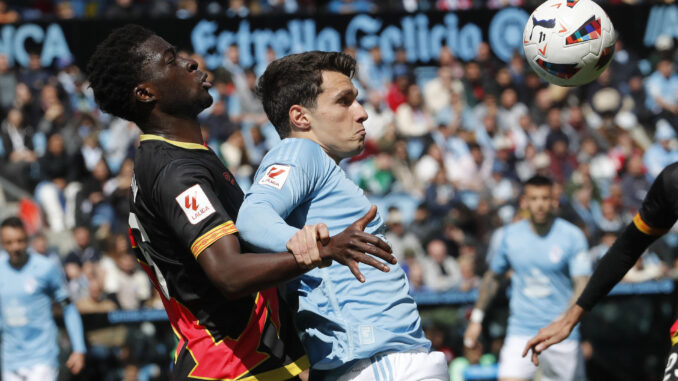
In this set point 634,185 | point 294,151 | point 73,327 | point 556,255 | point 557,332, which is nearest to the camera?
point 294,151

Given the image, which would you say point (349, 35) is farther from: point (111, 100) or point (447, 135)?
point (111, 100)

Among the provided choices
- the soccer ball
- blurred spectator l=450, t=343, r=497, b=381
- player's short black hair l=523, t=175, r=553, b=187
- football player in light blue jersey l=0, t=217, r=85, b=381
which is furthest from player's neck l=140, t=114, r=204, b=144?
blurred spectator l=450, t=343, r=497, b=381

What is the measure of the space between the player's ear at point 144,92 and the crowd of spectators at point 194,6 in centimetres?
1251

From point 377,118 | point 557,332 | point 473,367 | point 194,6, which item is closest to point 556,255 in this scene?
point 473,367

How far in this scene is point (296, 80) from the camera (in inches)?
158

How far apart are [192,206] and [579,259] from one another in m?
6.01

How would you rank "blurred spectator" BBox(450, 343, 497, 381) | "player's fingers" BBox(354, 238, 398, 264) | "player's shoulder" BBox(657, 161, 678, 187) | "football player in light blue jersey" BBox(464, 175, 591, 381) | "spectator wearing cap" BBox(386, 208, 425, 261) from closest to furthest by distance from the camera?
"player's fingers" BBox(354, 238, 398, 264), "player's shoulder" BBox(657, 161, 678, 187), "football player in light blue jersey" BBox(464, 175, 591, 381), "blurred spectator" BBox(450, 343, 497, 381), "spectator wearing cap" BBox(386, 208, 425, 261)

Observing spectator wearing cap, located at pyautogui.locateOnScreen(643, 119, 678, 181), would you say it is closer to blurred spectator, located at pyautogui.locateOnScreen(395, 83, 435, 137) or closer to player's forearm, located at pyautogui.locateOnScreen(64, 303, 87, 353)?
blurred spectator, located at pyautogui.locateOnScreen(395, 83, 435, 137)

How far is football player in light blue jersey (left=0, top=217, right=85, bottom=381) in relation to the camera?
917 cm

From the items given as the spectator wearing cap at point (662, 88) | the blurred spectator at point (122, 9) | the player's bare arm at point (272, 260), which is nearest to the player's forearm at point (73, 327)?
the player's bare arm at point (272, 260)

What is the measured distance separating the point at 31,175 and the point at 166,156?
11.0 meters

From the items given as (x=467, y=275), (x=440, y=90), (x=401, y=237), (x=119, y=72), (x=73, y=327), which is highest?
(x=119, y=72)

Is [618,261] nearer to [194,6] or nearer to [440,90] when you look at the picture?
[440,90]

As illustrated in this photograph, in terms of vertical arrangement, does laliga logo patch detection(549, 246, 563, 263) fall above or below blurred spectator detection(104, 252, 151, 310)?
above
